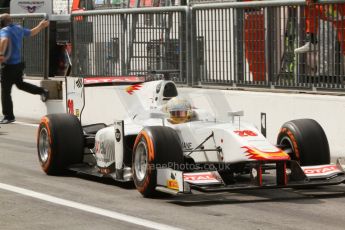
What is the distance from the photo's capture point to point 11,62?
19.5 metres

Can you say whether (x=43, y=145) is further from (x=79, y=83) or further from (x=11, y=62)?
(x=11, y=62)

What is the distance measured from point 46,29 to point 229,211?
1171cm

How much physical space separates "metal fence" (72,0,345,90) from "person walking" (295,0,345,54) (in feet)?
0.04

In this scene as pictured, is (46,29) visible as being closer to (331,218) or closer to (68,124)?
(68,124)

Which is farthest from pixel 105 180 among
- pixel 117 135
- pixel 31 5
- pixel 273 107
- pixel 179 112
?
pixel 31 5

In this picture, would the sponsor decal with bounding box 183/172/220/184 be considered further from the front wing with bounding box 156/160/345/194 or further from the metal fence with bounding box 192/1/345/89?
the metal fence with bounding box 192/1/345/89

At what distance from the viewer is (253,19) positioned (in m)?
15.0

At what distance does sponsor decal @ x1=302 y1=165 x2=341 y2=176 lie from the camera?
33.3ft

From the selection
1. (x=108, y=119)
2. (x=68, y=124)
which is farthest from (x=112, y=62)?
(x=68, y=124)

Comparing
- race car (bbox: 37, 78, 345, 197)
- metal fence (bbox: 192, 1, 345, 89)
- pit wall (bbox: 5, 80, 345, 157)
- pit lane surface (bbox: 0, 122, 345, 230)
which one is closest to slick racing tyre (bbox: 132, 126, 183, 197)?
race car (bbox: 37, 78, 345, 197)

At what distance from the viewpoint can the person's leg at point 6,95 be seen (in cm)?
1914

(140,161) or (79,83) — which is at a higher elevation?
(79,83)

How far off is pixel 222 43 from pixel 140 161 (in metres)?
5.76

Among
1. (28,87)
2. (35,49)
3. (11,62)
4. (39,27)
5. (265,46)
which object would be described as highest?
(39,27)
